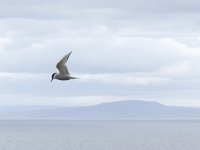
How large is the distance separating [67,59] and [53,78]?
1488 mm

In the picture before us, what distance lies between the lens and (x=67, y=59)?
3816 cm

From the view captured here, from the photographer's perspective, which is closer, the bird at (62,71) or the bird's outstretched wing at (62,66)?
the bird at (62,71)

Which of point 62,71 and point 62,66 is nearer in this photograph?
point 62,66

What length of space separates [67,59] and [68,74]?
0.99m

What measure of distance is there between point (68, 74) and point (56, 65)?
1297 millimetres

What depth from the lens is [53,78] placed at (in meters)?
38.8

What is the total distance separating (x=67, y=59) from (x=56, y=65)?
1.66 meters

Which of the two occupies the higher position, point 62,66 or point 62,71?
point 62,66

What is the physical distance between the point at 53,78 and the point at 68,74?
0.89 meters

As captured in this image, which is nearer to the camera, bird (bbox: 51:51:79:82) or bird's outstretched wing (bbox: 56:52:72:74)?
bird (bbox: 51:51:79:82)

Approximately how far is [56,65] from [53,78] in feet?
3.63
